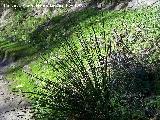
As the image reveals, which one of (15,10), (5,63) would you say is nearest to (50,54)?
(5,63)

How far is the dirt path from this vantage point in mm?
8726

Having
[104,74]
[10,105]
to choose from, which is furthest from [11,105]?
[104,74]

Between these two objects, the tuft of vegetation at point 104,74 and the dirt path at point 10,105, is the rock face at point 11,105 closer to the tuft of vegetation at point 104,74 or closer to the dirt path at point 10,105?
the dirt path at point 10,105

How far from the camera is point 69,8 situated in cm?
1478

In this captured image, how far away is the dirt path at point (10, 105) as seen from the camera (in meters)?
8.73

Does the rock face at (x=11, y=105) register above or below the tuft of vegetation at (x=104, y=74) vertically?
below

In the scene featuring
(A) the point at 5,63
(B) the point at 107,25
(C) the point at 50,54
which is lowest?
(A) the point at 5,63

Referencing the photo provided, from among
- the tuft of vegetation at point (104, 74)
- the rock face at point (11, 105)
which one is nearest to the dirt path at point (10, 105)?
the rock face at point (11, 105)

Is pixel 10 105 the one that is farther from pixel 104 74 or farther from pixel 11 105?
pixel 104 74

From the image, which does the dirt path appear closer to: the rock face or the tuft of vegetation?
the rock face

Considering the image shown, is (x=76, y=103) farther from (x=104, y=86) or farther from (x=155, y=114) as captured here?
(x=155, y=114)

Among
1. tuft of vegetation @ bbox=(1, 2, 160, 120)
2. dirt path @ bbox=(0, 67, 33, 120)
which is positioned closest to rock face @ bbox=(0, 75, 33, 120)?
dirt path @ bbox=(0, 67, 33, 120)

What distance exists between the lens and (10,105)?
996cm

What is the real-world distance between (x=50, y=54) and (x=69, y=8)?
11.4ft
